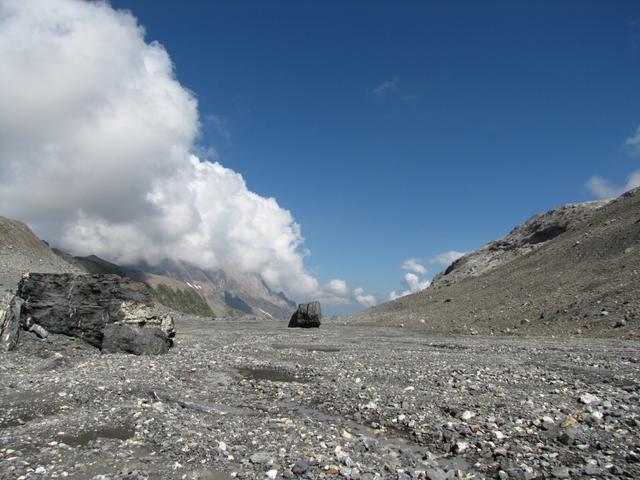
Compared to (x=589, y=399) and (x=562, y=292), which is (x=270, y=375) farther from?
(x=562, y=292)

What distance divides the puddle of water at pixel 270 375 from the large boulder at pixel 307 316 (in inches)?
1869

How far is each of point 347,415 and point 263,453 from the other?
453cm

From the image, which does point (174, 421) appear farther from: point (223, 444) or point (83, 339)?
point (83, 339)

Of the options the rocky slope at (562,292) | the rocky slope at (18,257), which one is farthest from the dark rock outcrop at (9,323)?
the rocky slope at (562,292)

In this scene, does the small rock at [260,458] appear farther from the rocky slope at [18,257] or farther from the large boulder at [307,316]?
the large boulder at [307,316]

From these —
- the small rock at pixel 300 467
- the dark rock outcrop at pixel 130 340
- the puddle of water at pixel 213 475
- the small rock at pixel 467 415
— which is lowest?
the puddle of water at pixel 213 475

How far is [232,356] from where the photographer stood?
28578 millimetres

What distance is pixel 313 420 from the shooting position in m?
14.5

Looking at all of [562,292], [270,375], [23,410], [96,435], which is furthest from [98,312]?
[562,292]

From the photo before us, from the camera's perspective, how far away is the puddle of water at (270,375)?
70.2 feet

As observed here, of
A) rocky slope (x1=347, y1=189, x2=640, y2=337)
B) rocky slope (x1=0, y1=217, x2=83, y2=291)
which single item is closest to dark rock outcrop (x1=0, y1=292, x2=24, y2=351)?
rocky slope (x1=0, y1=217, x2=83, y2=291)

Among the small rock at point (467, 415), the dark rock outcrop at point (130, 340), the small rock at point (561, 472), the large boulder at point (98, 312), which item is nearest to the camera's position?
the small rock at point (561, 472)

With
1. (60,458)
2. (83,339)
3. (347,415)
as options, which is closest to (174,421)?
(60,458)

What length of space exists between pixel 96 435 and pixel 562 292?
56865 mm
